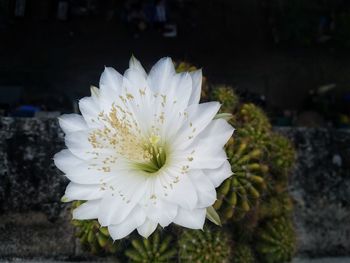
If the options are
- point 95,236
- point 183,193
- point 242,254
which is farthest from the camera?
point 242,254

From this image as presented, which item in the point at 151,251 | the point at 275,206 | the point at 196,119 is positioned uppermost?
the point at 196,119

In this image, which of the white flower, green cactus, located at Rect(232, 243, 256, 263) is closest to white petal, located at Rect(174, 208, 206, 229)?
the white flower

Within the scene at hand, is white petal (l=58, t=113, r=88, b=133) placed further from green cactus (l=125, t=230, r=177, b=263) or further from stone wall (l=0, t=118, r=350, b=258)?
stone wall (l=0, t=118, r=350, b=258)

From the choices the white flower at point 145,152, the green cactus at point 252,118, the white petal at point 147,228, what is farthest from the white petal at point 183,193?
the green cactus at point 252,118

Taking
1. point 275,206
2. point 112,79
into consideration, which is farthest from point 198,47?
point 112,79

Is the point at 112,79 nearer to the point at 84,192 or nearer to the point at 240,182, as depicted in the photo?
the point at 84,192

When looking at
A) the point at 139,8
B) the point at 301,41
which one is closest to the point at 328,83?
the point at 301,41
